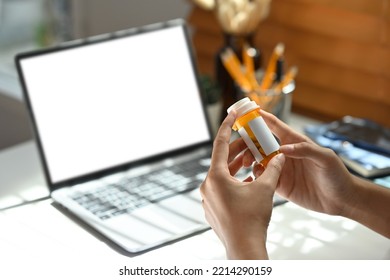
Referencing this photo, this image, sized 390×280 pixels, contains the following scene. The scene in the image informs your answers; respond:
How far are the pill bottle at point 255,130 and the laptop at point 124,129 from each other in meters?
0.20

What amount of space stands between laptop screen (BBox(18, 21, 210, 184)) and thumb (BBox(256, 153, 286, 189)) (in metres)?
0.44

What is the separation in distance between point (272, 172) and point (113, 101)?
0.49 meters

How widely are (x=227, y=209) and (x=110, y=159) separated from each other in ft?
1.51

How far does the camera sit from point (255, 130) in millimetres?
1062

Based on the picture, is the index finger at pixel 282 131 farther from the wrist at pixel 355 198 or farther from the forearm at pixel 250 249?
the forearm at pixel 250 249

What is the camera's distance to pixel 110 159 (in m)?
1.38

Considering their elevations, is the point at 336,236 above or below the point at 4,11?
below

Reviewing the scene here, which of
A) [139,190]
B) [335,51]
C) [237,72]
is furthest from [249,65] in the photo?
[139,190]

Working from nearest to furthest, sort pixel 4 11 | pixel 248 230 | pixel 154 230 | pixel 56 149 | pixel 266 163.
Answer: pixel 248 230, pixel 266 163, pixel 154 230, pixel 56 149, pixel 4 11

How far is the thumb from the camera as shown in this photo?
3.22ft

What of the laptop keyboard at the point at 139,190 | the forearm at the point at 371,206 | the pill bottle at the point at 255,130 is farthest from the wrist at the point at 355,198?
the laptop keyboard at the point at 139,190

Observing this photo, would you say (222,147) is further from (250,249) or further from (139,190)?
(139,190)

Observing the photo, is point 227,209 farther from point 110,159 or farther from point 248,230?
point 110,159

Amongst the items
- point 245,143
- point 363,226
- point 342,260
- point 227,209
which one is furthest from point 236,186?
point 363,226
